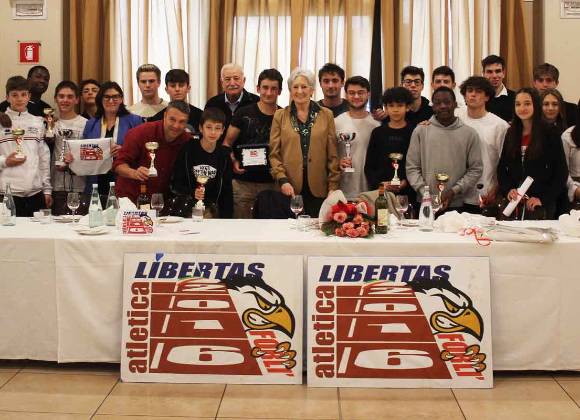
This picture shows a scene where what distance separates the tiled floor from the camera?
2621mm

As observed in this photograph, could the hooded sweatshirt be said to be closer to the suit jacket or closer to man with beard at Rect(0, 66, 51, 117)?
man with beard at Rect(0, 66, 51, 117)

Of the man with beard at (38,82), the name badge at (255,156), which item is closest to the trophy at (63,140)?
the man with beard at (38,82)

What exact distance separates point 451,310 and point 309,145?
5.79ft

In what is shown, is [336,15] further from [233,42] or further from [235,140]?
[235,140]

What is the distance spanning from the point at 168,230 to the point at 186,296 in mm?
429

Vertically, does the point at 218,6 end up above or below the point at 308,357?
above

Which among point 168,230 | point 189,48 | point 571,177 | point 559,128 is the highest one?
point 189,48

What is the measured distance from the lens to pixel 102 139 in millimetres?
4523

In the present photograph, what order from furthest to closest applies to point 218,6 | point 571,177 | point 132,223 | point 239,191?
point 218,6 → point 239,191 → point 571,177 → point 132,223

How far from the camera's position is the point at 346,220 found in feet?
10.1

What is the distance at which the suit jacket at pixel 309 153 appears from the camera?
4348 mm

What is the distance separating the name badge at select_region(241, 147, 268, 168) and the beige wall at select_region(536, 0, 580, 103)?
269 cm

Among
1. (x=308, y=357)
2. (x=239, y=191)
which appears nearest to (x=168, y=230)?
(x=308, y=357)

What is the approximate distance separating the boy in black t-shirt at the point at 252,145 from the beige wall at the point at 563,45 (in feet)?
7.97
